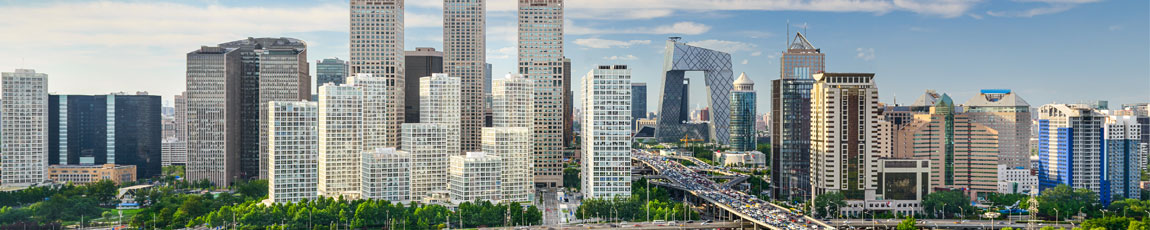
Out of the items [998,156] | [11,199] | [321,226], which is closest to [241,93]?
[11,199]

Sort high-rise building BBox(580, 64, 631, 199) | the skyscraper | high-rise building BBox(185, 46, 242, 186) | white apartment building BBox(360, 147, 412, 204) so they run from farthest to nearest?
1. high-rise building BBox(185, 46, 242, 186)
2. the skyscraper
3. white apartment building BBox(360, 147, 412, 204)
4. high-rise building BBox(580, 64, 631, 199)

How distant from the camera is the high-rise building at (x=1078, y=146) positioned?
98.2 meters

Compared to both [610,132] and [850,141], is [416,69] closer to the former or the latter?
[610,132]

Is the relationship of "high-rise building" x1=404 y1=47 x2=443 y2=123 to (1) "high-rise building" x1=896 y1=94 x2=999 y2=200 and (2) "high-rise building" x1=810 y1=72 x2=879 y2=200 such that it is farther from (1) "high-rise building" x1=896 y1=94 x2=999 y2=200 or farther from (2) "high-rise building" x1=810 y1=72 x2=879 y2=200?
(1) "high-rise building" x1=896 y1=94 x2=999 y2=200

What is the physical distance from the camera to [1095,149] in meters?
98.6

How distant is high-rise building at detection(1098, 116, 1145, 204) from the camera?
9819 centimetres

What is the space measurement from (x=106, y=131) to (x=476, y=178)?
69665 millimetres

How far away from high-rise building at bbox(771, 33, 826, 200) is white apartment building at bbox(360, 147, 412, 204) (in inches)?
1710

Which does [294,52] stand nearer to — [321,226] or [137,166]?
[137,166]

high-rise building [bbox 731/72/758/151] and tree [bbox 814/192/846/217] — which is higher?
high-rise building [bbox 731/72/758/151]

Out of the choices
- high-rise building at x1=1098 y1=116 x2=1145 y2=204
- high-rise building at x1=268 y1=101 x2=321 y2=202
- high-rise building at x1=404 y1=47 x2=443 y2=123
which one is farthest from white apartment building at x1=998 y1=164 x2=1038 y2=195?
high-rise building at x1=268 y1=101 x2=321 y2=202

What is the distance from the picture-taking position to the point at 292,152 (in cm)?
8900

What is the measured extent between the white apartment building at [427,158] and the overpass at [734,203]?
29.9 m

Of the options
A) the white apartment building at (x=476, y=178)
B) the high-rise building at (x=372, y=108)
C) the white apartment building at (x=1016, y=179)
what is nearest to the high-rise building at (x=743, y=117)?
the white apartment building at (x=1016, y=179)
